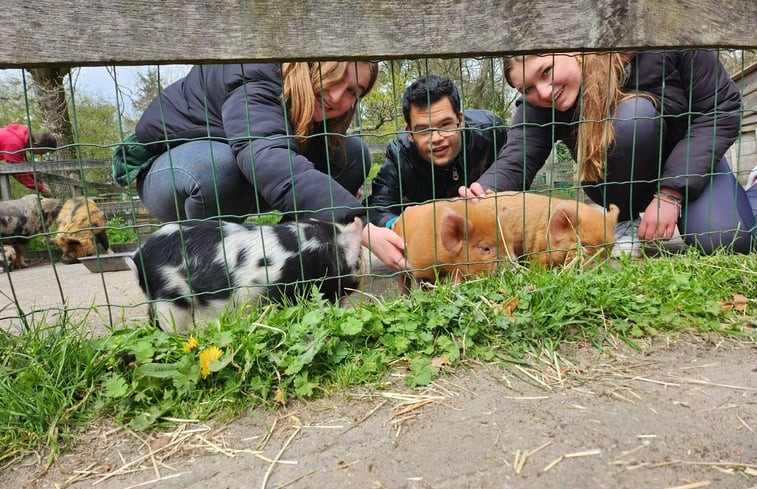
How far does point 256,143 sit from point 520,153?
74.2 inches

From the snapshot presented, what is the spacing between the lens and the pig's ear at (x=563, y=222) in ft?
9.04

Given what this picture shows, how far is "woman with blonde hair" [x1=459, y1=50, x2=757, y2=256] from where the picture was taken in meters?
2.84

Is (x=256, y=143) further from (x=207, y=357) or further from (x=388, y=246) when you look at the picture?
(x=207, y=357)

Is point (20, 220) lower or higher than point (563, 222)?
lower

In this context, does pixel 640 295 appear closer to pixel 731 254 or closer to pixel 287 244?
pixel 731 254

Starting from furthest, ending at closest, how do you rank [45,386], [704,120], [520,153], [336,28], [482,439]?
[520,153] → [704,120] → [336,28] → [45,386] → [482,439]

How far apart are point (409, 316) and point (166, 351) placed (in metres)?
0.94

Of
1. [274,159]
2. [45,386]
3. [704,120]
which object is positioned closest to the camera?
[45,386]

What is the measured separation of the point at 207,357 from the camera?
5.58ft

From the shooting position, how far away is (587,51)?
198cm

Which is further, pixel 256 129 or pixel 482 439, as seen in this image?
pixel 256 129

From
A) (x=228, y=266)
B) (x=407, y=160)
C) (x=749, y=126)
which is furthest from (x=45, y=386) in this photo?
(x=749, y=126)

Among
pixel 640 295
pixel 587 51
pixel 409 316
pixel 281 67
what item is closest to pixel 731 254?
pixel 640 295

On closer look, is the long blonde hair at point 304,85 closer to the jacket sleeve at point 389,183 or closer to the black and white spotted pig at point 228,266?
the black and white spotted pig at point 228,266
